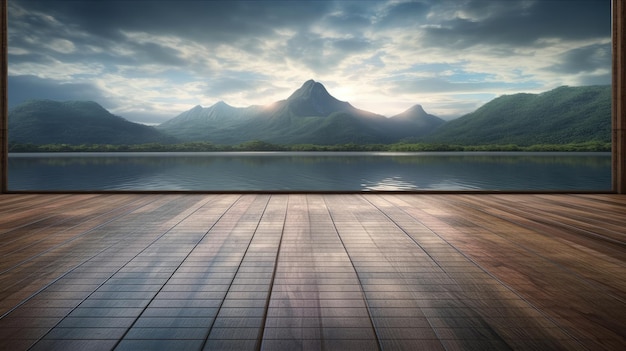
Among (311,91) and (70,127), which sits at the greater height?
(311,91)

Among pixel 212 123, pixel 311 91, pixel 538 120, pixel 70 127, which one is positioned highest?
pixel 311 91

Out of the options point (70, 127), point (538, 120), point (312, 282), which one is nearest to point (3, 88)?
point (312, 282)

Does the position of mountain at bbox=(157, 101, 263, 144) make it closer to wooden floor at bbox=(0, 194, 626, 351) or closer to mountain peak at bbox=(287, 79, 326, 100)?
mountain peak at bbox=(287, 79, 326, 100)

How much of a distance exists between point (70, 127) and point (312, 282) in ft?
195

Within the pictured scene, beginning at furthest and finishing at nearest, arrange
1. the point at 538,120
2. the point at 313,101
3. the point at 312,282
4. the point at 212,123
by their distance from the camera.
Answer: the point at 313,101 < the point at 212,123 < the point at 538,120 < the point at 312,282

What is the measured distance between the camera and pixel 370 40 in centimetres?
7106

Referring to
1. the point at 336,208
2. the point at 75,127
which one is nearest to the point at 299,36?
the point at 75,127

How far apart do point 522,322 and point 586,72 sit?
69.9 m

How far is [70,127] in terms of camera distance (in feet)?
165

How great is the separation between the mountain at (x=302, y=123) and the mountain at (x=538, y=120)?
10.3 meters

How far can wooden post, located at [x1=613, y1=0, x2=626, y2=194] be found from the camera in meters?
4.78

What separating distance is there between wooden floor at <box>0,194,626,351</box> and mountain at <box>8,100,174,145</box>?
5495 cm

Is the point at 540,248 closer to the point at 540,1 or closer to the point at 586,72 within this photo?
the point at 586,72

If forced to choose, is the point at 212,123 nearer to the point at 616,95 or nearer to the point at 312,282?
the point at 616,95
